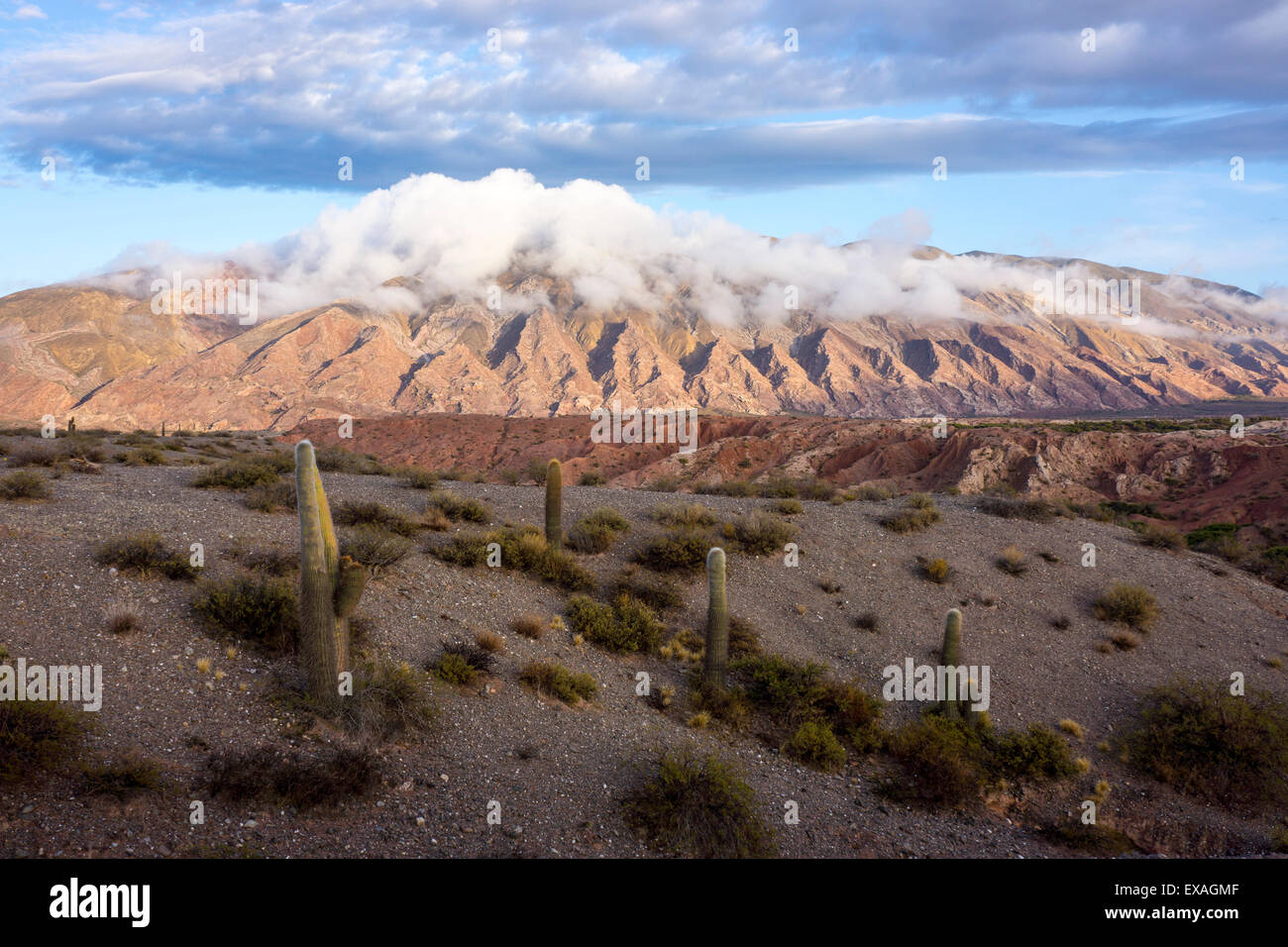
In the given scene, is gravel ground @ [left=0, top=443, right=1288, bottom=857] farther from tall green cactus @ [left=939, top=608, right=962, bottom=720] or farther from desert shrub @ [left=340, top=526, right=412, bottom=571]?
tall green cactus @ [left=939, top=608, right=962, bottom=720]

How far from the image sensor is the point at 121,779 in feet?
21.9

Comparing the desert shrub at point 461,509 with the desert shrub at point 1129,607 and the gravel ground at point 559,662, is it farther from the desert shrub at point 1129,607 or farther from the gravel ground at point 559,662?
the desert shrub at point 1129,607

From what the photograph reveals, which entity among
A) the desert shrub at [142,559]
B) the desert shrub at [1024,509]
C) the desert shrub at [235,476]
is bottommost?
the desert shrub at [1024,509]

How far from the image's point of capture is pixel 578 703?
35.8 ft

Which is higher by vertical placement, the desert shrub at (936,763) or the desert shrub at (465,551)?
the desert shrub at (465,551)

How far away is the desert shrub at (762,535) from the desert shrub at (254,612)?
10.9 m

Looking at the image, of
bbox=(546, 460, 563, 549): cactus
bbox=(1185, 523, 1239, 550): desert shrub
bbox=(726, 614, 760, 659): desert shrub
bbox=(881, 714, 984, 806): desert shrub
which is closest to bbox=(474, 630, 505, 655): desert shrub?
bbox=(546, 460, 563, 549): cactus

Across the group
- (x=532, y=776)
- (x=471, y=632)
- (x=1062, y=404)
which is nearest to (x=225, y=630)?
(x=471, y=632)

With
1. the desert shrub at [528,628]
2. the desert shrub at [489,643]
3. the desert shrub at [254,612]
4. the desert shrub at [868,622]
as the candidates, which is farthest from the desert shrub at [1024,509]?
the desert shrub at [254,612]

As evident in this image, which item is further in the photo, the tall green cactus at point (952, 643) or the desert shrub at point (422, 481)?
the desert shrub at point (422, 481)

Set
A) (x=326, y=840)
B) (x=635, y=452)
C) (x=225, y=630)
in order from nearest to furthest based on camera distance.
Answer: (x=326, y=840), (x=225, y=630), (x=635, y=452)

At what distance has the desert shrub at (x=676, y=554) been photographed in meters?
16.1

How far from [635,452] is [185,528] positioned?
164 feet

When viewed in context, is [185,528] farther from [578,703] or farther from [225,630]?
[578,703]
